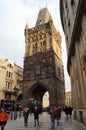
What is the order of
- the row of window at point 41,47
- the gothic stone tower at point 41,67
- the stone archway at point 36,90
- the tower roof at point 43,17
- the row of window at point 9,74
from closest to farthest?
1. the gothic stone tower at point 41,67
2. the stone archway at point 36,90
3. the row of window at point 41,47
4. the row of window at point 9,74
5. the tower roof at point 43,17

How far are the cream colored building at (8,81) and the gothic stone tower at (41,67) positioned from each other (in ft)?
15.0

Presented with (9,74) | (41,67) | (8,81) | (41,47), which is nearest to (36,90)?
(41,67)

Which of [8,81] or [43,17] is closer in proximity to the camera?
[8,81]

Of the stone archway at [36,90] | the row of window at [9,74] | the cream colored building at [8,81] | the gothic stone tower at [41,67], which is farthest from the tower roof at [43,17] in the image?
the stone archway at [36,90]

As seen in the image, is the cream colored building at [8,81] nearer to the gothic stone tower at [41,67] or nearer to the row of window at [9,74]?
the row of window at [9,74]

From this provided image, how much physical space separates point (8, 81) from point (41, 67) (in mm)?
11084

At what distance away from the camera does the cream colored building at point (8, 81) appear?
37.8 metres

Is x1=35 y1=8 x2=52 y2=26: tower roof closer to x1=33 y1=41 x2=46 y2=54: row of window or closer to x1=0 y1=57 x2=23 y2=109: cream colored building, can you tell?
x1=33 y1=41 x2=46 y2=54: row of window

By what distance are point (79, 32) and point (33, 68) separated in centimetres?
2649

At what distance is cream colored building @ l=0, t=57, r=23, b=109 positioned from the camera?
124 feet

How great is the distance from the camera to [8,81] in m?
40.8

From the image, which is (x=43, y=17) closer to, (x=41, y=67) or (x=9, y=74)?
(x=41, y=67)

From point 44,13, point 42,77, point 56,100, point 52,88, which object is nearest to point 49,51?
point 42,77

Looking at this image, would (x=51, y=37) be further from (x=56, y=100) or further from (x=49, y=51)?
(x=56, y=100)
